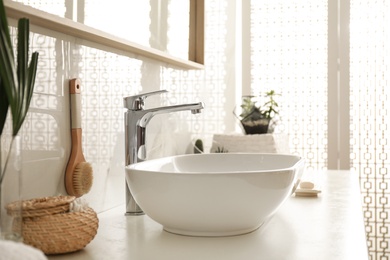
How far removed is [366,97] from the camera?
8.60 feet

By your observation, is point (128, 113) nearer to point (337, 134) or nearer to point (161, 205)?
point (161, 205)

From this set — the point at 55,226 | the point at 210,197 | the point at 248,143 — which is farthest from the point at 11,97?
the point at 248,143

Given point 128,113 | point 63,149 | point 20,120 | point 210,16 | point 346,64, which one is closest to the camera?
point 20,120

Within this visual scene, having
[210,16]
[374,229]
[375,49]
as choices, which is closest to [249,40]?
[210,16]

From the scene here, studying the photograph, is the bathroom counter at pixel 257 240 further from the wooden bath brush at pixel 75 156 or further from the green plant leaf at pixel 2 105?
the green plant leaf at pixel 2 105

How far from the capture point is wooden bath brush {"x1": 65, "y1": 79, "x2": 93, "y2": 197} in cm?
106

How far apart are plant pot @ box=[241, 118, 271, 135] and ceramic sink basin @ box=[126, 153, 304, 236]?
111 cm

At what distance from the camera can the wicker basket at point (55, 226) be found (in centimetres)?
75

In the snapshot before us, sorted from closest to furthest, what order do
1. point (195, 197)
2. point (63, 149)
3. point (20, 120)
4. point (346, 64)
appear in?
1. point (20, 120)
2. point (195, 197)
3. point (63, 149)
4. point (346, 64)

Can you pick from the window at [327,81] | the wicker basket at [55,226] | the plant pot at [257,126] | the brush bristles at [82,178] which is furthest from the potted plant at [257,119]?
the wicker basket at [55,226]

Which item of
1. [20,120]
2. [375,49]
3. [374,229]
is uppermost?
[375,49]

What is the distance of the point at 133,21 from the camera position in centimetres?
141

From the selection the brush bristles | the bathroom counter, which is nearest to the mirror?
the brush bristles

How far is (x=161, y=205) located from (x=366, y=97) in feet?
6.53
